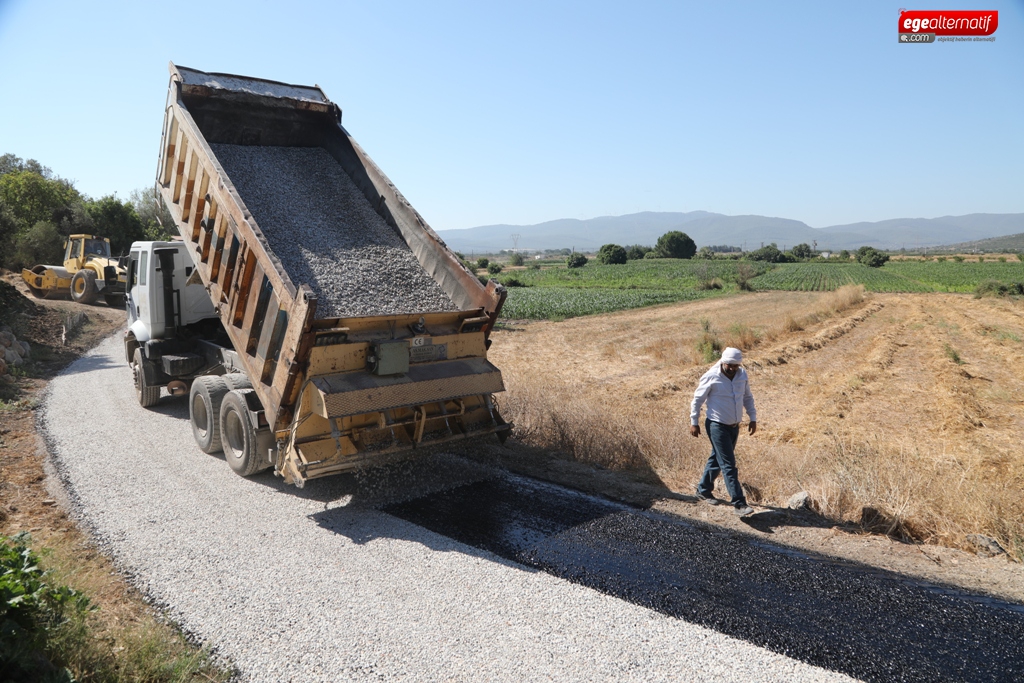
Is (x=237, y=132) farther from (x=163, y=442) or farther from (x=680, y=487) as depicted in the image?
(x=680, y=487)

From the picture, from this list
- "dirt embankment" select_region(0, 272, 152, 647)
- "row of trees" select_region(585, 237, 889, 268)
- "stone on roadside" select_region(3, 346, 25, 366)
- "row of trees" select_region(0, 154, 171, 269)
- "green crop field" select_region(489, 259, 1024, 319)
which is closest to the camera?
"dirt embankment" select_region(0, 272, 152, 647)

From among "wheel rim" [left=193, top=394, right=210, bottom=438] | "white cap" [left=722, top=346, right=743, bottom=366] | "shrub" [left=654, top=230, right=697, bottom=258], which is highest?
"shrub" [left=654, top=230, right=697, bottom=258]

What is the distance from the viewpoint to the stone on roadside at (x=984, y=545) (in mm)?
5238

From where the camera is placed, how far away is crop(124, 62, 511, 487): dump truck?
5.82 metres

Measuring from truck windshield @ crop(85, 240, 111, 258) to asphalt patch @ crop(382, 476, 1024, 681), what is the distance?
21973mm

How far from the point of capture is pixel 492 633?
13.3ft

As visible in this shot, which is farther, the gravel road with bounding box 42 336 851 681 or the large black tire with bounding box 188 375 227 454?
the large black tire with bounding box 188 375 227 454

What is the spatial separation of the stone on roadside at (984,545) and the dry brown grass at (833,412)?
0.08m

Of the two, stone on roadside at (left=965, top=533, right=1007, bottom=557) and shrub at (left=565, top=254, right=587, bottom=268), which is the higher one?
shrub at (left=565, top=254, right=587, bottom=268)

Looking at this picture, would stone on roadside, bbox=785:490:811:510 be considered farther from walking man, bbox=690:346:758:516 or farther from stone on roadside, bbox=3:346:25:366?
stone on roadside, bbox=3:346:25:366

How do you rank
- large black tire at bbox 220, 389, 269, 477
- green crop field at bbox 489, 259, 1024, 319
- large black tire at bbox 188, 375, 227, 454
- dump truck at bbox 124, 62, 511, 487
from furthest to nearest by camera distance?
green crop field at bbox 489, 259, 1024, 319 < large black tire at bbox 188, 375, 227, 454 < large black tire at bbox 220, 389, 269, 477 < dump truck at bbox 124, 62, 511, 487

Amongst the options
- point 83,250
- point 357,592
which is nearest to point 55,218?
point 83,250

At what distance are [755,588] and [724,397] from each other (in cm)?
202

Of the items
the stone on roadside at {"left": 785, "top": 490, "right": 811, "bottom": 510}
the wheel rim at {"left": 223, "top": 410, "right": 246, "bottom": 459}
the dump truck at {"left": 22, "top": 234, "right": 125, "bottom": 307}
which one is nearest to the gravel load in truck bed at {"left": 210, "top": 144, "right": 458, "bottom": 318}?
the wheel rim at {"left": 223, "top": 410, "right": 246, "bottom": 459}
